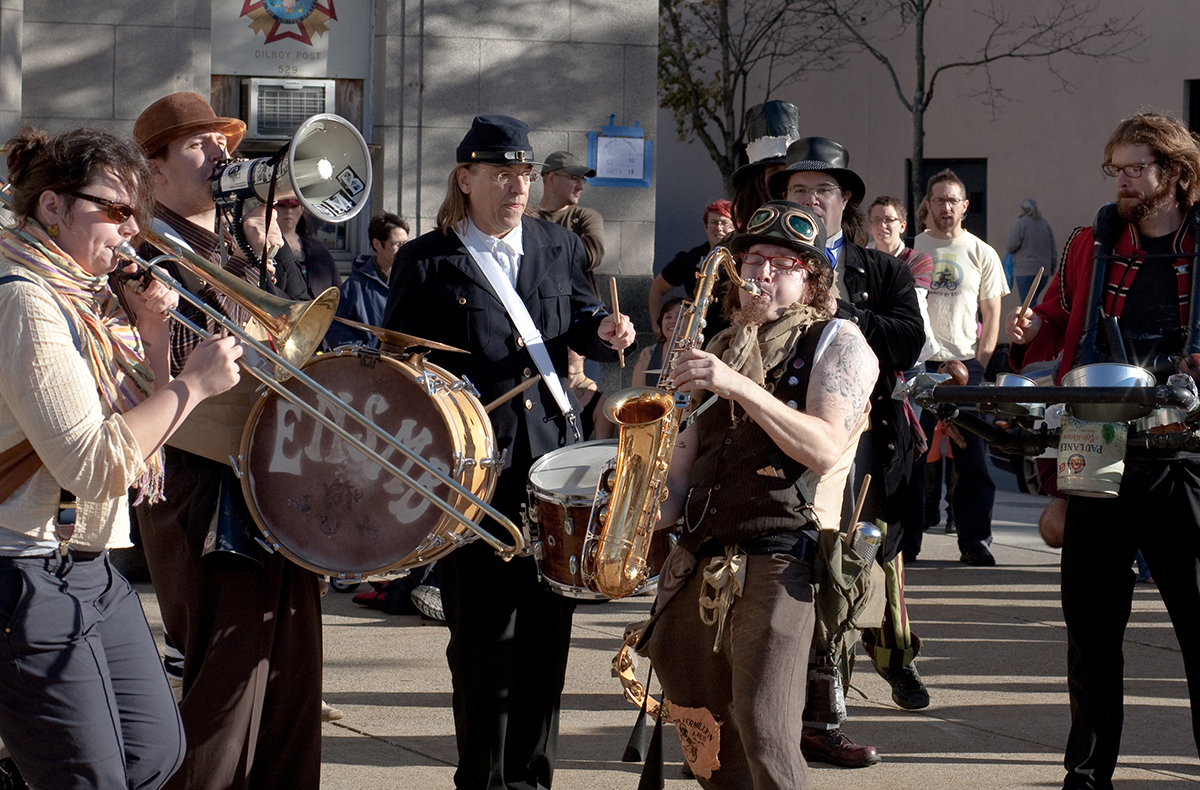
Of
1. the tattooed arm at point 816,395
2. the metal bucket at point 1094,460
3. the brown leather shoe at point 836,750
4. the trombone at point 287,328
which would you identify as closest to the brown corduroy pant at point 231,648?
the trombone at point 287,328

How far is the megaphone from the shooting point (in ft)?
11.6

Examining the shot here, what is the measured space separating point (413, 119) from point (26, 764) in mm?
6973

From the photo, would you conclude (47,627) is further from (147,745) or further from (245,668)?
(245,668)

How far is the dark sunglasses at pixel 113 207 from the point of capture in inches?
121

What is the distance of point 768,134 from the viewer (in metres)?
5.23

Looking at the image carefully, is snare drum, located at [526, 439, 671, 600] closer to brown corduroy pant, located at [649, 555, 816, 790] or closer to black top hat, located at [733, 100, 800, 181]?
brown corduroy pant, located at [649, 555, 816, 790]

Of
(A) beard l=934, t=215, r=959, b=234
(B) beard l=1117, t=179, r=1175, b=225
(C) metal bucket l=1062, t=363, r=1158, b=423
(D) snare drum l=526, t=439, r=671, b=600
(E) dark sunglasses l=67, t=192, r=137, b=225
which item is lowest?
(D) snare drum l=526, t=439, r=671, b=600

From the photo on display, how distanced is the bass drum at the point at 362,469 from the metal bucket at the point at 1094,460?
5.25ft

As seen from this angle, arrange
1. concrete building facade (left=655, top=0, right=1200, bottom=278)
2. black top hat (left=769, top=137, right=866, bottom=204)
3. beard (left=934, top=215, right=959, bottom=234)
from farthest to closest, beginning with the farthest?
concrete building facade (left=655, top=0, right=1200, bottom=278), beard (left=934, top=215, right=959, bottom=234), black top hat (left=769, top=137, right=866, bottom=204)

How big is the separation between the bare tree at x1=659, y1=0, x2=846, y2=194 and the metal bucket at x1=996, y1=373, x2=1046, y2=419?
57.1 feet

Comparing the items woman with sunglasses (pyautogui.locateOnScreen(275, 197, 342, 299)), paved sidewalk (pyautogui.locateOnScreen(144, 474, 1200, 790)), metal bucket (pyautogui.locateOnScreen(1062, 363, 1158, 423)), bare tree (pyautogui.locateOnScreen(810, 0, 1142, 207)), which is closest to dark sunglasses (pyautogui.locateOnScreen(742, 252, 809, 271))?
metal bucket (pyautogui.locateOnScreen(1062, 363, 1158, 423))

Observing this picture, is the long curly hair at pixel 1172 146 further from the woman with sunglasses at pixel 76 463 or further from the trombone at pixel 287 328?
the woman with sunglasses at pixel 76 463

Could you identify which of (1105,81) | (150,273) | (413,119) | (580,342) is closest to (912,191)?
(1105,81)

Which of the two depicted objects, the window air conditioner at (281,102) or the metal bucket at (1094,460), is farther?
the window air conditioner at (281,102)
